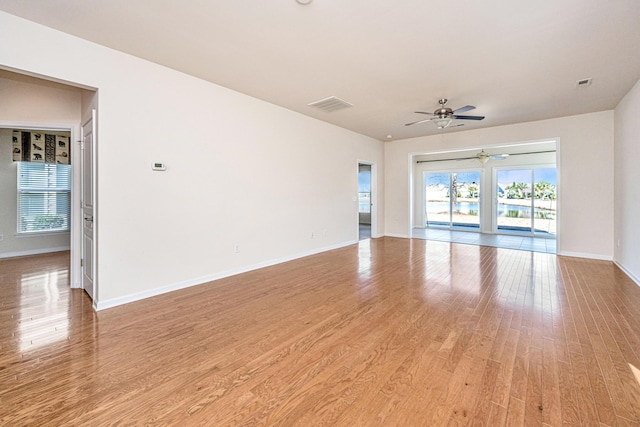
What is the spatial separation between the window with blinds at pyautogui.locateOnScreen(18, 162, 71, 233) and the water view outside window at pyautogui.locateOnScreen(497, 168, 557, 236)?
12.1 metres

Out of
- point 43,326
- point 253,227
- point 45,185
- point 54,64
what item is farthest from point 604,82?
point 45,185

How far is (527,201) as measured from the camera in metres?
8.44

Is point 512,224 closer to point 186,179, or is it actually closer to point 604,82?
point 604,82

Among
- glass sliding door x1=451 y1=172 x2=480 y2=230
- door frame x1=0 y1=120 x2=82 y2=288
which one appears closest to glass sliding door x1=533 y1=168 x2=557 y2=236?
glass sliding door x1=451 y1=172 x2=480 y2=230

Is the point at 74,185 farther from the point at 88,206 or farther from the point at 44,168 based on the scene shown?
the point at 44,168

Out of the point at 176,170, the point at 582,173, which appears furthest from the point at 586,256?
the point at 176,170

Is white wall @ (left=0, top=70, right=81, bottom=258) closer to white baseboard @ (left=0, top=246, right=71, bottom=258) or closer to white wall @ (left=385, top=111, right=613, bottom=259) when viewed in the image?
white baseboard @ (left=0, top=246, right=71, bottom=258)

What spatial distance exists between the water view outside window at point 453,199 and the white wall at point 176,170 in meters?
6.48

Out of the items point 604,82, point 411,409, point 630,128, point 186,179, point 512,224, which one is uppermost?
point 604,82

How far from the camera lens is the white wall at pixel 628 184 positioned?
389 centimetres

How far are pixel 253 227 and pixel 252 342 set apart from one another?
2492mm

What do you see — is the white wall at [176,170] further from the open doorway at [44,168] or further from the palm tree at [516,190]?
the palm tree at [516,190]

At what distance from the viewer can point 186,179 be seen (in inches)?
147

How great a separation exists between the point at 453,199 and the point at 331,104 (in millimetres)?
6869
